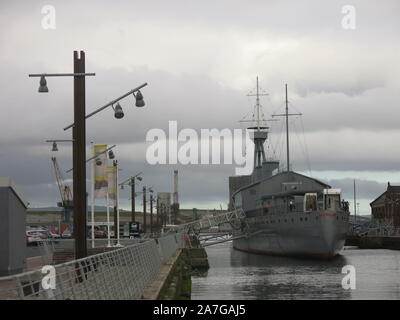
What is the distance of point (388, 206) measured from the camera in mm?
156250

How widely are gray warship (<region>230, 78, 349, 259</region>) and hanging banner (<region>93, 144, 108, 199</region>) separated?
31.9 metres

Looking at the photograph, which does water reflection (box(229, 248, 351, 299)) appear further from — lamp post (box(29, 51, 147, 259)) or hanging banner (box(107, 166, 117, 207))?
lamp post (box(29, 51, 147, 259))

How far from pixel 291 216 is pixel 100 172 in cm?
3587

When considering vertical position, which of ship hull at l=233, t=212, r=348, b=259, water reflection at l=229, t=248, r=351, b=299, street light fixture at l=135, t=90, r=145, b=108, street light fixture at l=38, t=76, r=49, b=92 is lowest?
water reflection at l=229, t=248, r=351, b=299

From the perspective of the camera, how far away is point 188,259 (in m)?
65.2

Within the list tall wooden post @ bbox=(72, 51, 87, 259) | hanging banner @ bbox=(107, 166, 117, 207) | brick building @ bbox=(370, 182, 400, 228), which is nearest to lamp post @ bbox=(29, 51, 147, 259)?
tall wooden post @ bbox=(72, 51, 87, 259)

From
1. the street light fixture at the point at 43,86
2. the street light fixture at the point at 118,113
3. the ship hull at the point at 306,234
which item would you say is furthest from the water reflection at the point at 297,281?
the street light fixture at the point at 43,86

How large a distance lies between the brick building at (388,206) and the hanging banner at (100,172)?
102 meters

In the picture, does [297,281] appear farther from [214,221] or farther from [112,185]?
[214,221]

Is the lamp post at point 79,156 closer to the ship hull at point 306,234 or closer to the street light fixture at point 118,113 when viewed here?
the street light fixture at point 118,113

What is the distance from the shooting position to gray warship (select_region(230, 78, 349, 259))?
7312 cm
